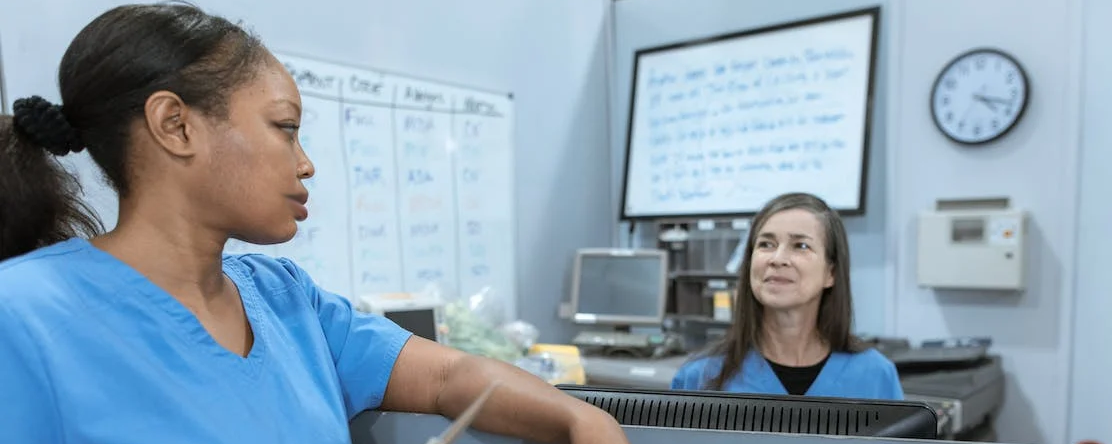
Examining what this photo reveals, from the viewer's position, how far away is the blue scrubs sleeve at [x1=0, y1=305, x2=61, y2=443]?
543 mm

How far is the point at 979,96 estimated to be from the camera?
2.44m

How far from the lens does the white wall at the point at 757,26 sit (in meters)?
2.68

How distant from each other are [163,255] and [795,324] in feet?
3.74

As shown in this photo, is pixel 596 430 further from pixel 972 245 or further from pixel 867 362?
pixel 972 245

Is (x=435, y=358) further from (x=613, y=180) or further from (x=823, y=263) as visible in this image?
(x=613, y=180)

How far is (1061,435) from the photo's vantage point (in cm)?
238

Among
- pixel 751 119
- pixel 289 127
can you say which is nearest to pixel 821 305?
pixel 289 127

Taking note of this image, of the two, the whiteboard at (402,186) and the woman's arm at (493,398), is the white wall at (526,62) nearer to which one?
the whiteboard at (402,186)

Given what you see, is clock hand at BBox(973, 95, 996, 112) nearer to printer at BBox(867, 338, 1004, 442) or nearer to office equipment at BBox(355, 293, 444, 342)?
printer at BBox(867, 338, 1004, 442)

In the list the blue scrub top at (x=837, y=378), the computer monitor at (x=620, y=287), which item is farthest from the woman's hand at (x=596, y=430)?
the computer monitor at (x=620, y=287)

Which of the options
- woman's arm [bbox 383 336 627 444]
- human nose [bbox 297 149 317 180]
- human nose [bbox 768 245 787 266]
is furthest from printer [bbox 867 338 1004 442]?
human nose [bbox 297 149 317 180]

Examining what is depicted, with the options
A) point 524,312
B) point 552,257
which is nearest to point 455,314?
point 524,312

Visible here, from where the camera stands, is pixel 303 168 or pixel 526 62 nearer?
pixel 303 168

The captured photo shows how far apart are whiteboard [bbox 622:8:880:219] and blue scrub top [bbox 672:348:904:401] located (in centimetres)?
134
